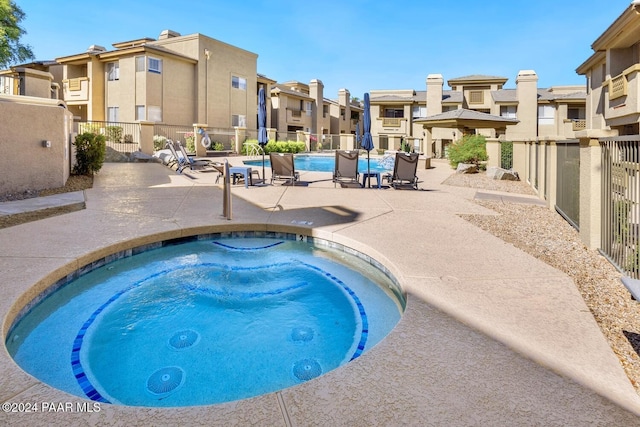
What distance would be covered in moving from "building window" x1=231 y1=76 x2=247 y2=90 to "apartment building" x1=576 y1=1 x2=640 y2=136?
2431 cm

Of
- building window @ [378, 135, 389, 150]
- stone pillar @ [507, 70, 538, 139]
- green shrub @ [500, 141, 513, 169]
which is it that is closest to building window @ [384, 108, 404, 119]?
building window @ [378, 135, 389, 150]

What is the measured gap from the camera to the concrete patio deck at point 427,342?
204 centimetres

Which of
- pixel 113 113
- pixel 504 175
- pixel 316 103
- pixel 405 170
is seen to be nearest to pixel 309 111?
pixel 316 103

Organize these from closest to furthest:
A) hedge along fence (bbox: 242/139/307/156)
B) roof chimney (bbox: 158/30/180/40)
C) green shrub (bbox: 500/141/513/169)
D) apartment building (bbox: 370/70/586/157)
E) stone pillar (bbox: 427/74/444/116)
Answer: green shrub (bbox: 500/141/513/169) → hedge along fence (bbox: 242/139/307/156) → roof chimney (bbox: 158/30/180/40) → apartment building (bbox: 370/70/586/157) → stone pillar (bbox: 427/74/444/116)

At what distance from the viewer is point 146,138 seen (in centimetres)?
1892

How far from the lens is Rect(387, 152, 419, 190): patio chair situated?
11.3 m

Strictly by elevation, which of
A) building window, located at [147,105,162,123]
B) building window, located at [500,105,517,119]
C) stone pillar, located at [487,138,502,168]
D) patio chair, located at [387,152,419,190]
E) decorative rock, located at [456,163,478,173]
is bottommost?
patio chair, located at [387,152,419,190]

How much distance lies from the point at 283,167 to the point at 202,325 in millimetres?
8344

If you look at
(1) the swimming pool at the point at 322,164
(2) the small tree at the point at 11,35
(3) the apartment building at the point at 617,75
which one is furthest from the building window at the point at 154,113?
(3) the apartment building at the point at 617,75

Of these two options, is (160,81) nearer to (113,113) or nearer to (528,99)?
(113,113)

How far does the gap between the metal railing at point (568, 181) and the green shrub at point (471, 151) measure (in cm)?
997

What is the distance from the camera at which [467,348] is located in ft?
8.82

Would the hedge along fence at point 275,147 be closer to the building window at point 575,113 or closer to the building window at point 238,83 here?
the building window at point 238,83

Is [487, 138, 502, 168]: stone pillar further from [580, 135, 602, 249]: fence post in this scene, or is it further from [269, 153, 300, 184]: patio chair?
[580, 135, 602, 249]: fence post
